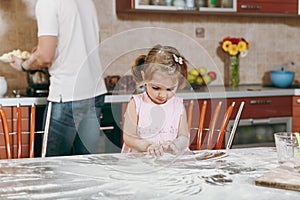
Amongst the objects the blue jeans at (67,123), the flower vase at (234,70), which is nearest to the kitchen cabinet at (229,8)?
the flower vase at (234,70)

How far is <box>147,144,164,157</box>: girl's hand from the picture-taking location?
5.51ft

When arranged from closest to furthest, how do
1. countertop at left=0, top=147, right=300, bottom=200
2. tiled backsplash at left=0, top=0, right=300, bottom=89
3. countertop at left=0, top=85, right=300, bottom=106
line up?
countertop at left=0, top=147, right=300, bottom=200 → countertop at left=0, top=85, right=300, bottom=106 → tiled backsplash at left=0, top=0, right=300, bottom=89

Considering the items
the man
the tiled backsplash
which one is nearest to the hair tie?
the man

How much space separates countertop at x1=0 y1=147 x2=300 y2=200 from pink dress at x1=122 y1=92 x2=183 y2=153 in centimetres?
9

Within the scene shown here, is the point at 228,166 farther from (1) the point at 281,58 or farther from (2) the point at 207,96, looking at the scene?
(1) the point at 281,58

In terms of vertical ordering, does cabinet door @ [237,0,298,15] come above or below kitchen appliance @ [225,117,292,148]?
above

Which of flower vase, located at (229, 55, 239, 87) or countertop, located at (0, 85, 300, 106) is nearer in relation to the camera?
countertop, located at (0, 85, 300, 106)

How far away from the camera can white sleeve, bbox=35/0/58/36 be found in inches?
103


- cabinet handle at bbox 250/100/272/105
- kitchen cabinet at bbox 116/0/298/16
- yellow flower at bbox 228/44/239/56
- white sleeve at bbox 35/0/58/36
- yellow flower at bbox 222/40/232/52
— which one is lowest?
cabinet handle at bbox 250/100/272/105

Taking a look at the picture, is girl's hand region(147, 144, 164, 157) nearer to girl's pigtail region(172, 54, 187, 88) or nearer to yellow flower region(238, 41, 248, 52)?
girl's pigtail region(172, 54, 187, 88)

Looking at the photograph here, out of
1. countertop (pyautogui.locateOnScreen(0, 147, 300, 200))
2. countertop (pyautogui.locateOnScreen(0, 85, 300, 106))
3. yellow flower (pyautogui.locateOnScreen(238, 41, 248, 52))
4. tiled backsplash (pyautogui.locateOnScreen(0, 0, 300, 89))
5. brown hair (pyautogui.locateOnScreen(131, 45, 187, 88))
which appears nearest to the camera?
countertop (pyautogui.locateOnScreen(0, 147, 300, 200))

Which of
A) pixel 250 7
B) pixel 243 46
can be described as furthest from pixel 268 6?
pixel 243 46

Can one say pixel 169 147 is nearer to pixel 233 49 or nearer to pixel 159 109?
pixel 159 109

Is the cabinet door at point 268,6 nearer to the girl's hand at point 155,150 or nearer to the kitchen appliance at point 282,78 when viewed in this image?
the kitchen appliance at point 282,78
